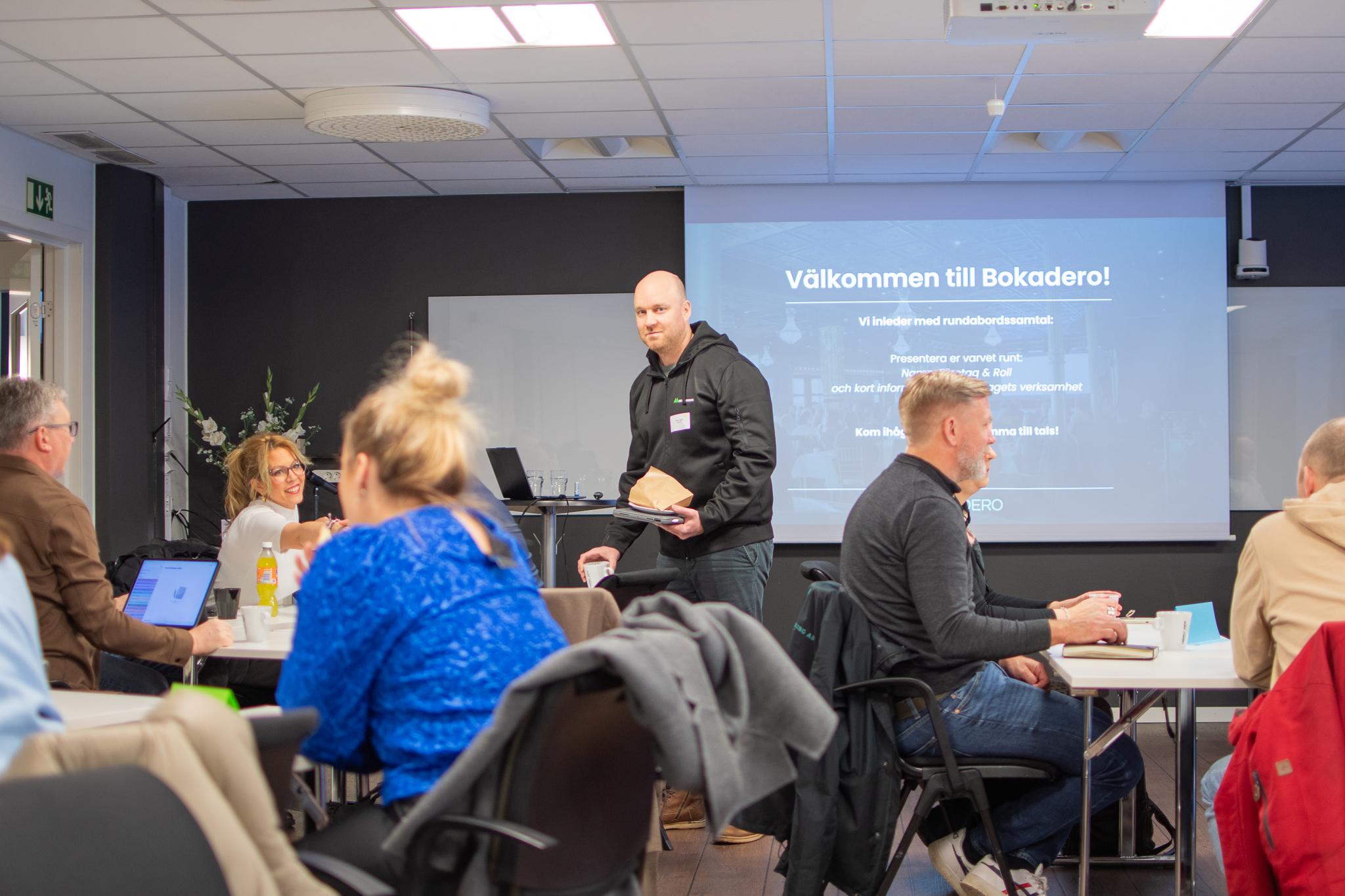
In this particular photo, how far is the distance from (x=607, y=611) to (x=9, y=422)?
5.27ft

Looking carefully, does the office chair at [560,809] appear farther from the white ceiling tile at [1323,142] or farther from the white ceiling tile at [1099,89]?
the white ceiling tile at [1323,142]

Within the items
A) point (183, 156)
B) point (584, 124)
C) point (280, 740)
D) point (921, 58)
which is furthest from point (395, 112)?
point (280, 740)

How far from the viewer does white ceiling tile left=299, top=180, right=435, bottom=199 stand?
264 inches

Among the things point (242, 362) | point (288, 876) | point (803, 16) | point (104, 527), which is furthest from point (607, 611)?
point (242, 362)

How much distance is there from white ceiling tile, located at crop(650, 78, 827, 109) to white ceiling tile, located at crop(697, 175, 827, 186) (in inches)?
49.3

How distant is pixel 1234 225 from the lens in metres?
6.68

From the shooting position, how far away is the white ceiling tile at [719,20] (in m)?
4.05

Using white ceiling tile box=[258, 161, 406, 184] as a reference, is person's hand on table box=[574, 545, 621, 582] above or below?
below

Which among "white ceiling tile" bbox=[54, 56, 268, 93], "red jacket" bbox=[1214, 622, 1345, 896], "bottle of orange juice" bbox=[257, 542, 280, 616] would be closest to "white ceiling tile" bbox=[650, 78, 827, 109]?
"white ceiling tile" bbox=[54, 56, 268, 93]

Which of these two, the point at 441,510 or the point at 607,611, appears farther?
the point at 607,611

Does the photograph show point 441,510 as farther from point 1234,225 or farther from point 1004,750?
point 1234,225

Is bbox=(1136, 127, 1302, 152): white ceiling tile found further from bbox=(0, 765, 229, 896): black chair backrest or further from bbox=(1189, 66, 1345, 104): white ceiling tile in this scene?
bbox=(0, 765, 229, 896): black chair backrest

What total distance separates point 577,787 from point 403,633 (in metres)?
0.32

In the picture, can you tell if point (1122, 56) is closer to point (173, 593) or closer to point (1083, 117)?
point (1083, 117)
